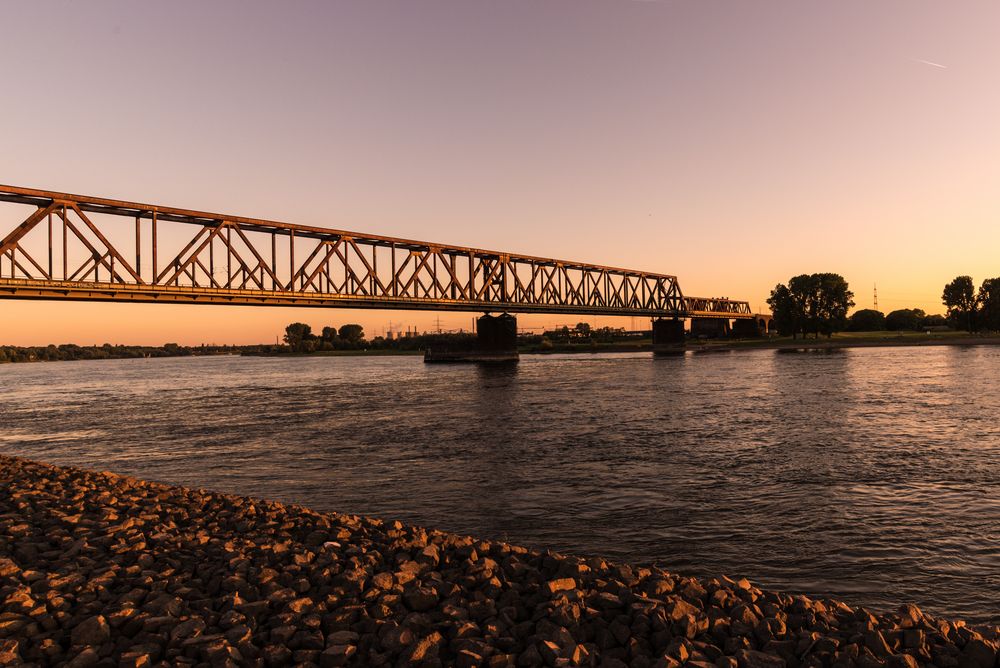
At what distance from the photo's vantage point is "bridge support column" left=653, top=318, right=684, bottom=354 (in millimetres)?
156250

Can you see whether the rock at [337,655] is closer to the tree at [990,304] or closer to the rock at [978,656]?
the rock at [978,656]

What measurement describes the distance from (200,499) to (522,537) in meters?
6.93

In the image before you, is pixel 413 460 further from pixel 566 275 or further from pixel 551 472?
pixel 566 275

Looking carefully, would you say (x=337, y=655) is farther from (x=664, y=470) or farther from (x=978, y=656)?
(x=664, y=470)

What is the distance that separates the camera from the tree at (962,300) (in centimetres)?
15675

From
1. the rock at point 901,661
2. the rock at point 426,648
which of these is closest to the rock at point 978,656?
the rock at point 901,661

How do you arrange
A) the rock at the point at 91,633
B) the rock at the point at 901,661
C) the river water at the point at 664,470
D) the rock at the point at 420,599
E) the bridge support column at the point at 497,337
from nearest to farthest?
1. the rock at the point at 901,661
2. the rock at the point at 91,633
3. the rock at the point at 420,599
4. the river water at the point at 664,470
5. the bridge support column at the point at 497,337

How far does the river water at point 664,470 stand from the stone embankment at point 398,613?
280 centimetres

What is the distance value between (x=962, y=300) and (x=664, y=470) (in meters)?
187

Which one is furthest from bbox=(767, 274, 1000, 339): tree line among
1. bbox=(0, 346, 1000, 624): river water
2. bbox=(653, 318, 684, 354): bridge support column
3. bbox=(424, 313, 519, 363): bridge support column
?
bbox=(0, 346, 1000, 624): river water

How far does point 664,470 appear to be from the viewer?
16.8 m

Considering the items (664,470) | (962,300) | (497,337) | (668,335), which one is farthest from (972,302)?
(664,470)

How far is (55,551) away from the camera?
861 centimetres

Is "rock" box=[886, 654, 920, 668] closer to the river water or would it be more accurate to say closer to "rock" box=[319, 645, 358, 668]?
the river water
